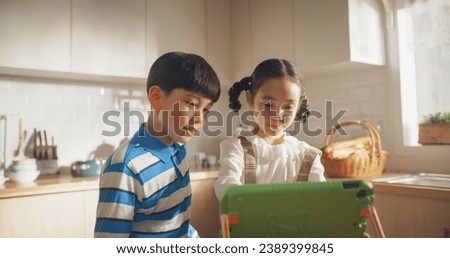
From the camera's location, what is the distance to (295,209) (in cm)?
50

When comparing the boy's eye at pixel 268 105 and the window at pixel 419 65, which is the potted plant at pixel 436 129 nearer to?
the window at pixel 419 65

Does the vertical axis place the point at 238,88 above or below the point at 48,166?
above

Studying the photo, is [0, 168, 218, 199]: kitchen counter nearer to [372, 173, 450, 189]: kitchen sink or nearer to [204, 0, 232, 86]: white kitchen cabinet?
[204, 0, 232, 86]: white kitchen cabinet

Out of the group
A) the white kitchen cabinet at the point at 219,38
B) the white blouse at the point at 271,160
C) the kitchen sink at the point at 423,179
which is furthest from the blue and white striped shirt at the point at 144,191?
the white kitchen cabinet at the point at 219,38

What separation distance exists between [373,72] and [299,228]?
163cm

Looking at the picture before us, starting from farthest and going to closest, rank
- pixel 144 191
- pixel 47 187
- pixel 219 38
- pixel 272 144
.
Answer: pixel 219 38 < pixel 47 187 < pixel 272 144 < pixel 144 191

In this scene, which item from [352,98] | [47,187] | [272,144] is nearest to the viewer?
[272,144]

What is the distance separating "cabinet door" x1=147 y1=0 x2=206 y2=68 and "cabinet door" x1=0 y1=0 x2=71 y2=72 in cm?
44

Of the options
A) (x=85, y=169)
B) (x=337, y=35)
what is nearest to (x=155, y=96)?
(x=85, y=169)

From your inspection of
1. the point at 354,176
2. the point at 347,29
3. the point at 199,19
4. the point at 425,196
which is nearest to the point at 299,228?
Result: the point at 425,196

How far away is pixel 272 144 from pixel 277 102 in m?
0.12

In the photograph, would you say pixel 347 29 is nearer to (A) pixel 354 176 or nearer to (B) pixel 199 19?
(A) pixel 354 176

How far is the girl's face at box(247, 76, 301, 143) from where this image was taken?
0.84 meters

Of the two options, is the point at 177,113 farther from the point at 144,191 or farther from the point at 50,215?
the point at 50,215
